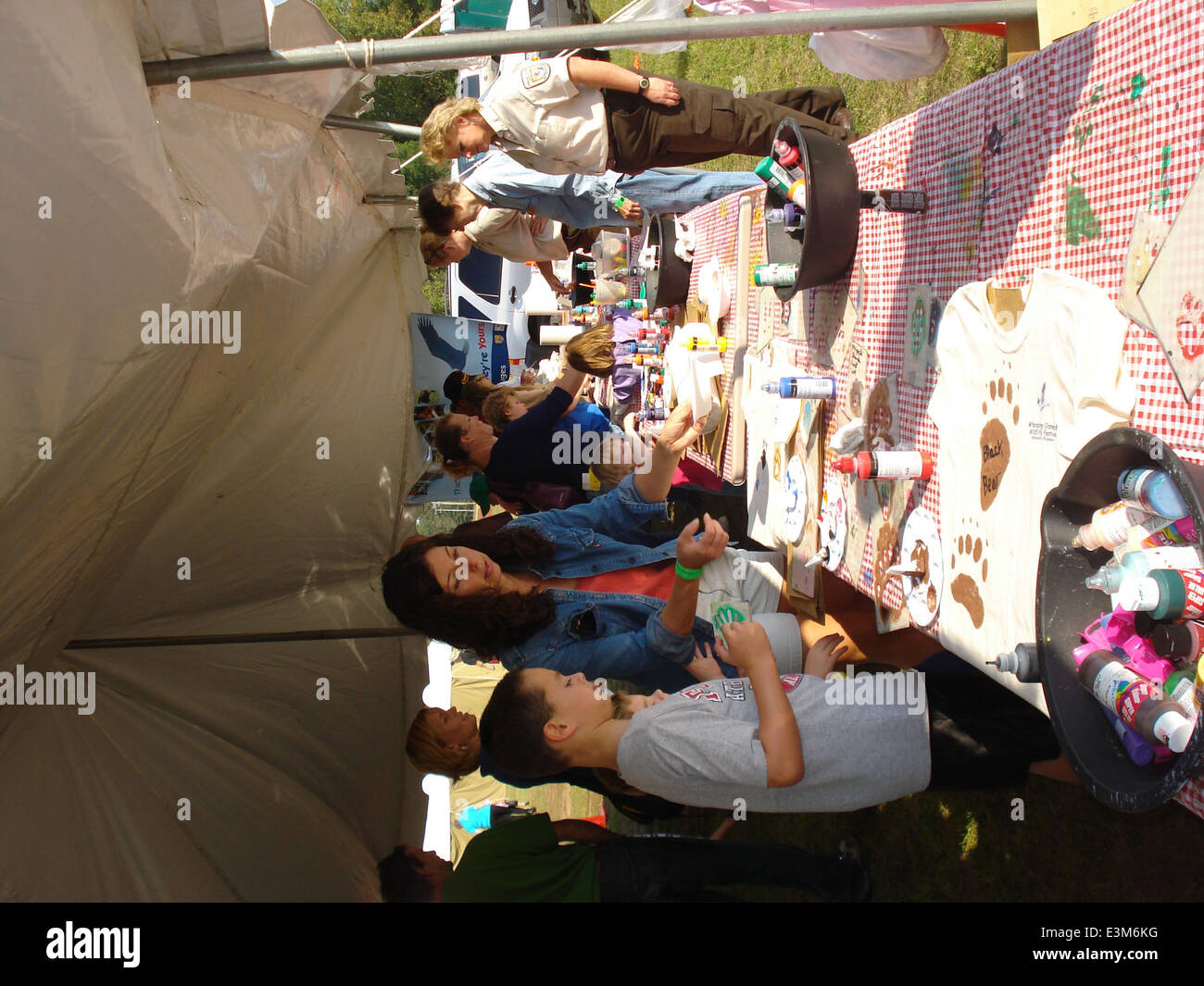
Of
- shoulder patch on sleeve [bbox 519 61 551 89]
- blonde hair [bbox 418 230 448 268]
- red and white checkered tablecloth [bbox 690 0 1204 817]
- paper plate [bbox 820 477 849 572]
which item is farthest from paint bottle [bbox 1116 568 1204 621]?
blonde hair [bbox 418 230 448 268]

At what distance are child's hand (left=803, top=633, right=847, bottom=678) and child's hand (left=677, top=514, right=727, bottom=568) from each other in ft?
1.40

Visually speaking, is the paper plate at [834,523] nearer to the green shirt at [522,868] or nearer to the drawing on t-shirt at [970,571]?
the drawing on t-shirt at [970,571]

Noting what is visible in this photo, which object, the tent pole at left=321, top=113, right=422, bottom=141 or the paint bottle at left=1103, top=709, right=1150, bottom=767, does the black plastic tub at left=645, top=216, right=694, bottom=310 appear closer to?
the tent pole at left=321, top=113, right=422, bottom=141

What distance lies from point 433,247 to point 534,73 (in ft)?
4.26

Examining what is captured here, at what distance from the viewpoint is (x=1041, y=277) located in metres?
1.48

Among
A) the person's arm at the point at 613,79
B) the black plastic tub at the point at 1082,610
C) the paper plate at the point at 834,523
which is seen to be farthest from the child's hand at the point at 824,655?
the person's arm at the point at 613,79

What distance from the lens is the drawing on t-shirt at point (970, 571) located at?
1.65 meters

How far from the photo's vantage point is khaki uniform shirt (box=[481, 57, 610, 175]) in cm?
293

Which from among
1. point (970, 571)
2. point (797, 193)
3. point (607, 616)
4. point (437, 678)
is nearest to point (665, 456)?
point (607, 616)

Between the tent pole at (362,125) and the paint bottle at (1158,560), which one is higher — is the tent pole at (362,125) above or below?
above

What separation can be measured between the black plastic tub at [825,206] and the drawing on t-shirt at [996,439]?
0.69 meters
